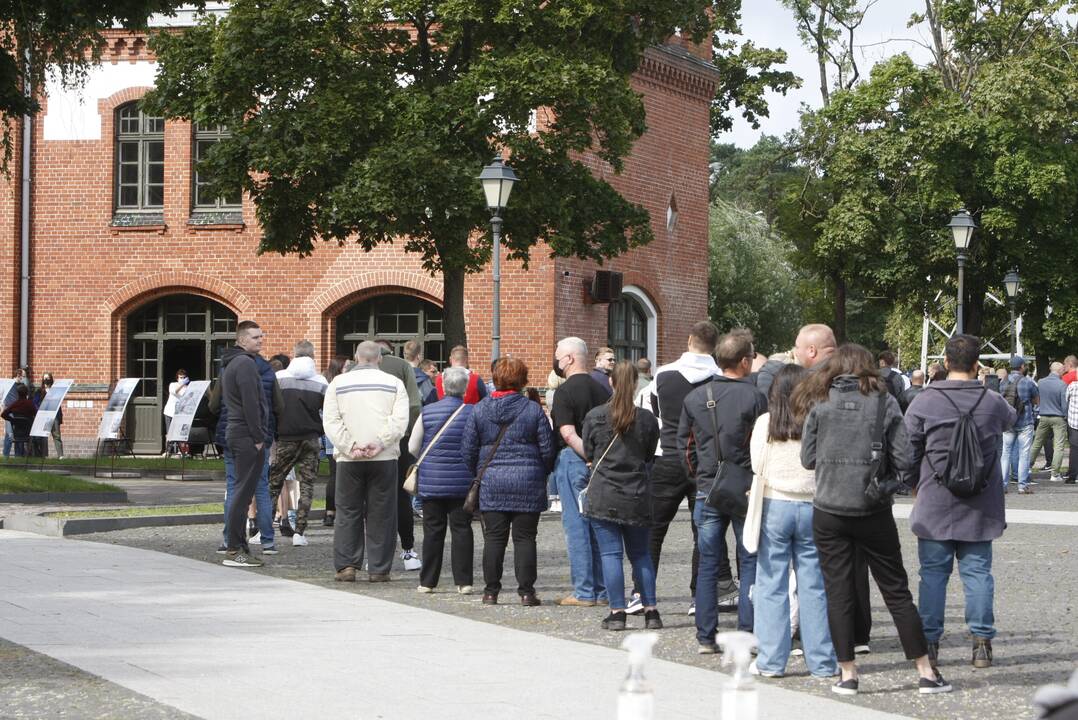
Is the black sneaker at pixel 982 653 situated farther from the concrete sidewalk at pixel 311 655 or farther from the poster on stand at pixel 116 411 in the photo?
the poster on stand at pixel 116 411

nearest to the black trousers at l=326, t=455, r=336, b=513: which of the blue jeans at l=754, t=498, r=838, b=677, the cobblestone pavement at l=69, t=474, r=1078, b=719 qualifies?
the cobblestone pavement at l=69, t=474, r=1078, b=719

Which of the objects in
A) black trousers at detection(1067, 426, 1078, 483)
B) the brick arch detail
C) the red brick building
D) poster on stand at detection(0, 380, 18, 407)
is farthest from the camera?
the brick arch detail

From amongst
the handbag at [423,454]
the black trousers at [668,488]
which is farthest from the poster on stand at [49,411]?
the black trousers at [668,488]

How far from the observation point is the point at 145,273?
29.8 metres

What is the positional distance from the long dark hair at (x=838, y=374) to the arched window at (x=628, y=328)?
2217 cm

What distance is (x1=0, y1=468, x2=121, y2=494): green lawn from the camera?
745 inches

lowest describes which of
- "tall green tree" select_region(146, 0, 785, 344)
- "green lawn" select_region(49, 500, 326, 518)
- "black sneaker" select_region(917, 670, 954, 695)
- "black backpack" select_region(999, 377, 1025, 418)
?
"black sneaker" select_region(917, 670, 954, 695)

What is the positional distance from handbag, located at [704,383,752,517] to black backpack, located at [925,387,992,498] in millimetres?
1010

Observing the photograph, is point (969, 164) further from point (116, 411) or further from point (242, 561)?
point (242, 561)

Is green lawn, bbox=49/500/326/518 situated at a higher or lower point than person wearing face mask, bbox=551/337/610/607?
lower

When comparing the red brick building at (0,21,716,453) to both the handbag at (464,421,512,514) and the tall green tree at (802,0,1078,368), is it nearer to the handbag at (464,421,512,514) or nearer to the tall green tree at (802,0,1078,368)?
the tall green tree at (802,0,1078,368)

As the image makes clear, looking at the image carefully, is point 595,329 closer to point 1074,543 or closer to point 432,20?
point 432,20

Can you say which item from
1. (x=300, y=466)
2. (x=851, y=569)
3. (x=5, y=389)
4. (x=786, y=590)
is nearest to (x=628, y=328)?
(x=5, y=389)

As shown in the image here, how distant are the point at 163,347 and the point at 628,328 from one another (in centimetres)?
901
